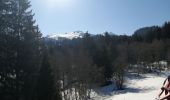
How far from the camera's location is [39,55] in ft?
107

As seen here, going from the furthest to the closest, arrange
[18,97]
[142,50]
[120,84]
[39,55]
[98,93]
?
[142,50] → [120,84] → [98,93] → [39,55] → [18,97]

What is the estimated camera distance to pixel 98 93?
242 ft

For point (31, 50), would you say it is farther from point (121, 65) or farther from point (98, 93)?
point (121, 65)

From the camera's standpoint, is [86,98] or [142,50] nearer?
[86,98]

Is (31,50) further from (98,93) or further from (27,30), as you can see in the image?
(98,93)

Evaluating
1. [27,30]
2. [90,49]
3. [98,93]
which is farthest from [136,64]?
[27,30]

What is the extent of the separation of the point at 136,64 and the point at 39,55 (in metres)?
99.0

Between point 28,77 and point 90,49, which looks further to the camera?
point 90,49

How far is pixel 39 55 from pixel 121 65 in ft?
184

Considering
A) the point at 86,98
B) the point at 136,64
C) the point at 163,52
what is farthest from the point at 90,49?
the point at 163,52

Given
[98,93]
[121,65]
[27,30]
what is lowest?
[98,93]

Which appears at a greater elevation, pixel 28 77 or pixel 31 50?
pixel 31 50

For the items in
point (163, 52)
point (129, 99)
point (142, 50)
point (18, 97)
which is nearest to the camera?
point (18, 97)

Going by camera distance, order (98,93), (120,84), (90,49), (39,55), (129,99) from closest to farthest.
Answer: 1. (39,55)
2. (129,99)
3. (98,93)
4. (120,84)
5. (90,49)
